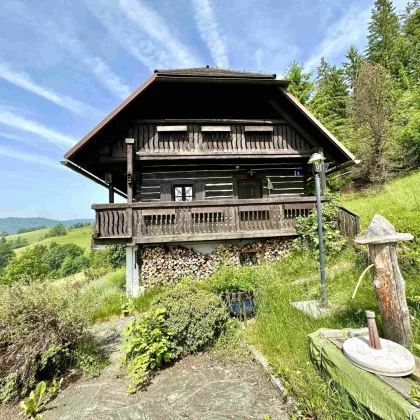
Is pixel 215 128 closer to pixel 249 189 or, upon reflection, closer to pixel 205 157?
pixel 205 157

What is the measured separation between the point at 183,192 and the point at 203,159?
6.41 ft

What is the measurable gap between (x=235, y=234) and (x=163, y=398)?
5768 millimetres

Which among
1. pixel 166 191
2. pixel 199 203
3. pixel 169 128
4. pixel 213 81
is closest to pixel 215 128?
pixel 213 81

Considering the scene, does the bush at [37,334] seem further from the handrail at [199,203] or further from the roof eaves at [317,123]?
the roof eaves at [317,123]

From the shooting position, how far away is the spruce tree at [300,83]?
18859mm

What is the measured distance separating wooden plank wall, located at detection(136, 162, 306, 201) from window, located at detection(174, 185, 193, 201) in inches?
9.7

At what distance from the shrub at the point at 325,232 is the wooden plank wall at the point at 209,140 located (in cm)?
300

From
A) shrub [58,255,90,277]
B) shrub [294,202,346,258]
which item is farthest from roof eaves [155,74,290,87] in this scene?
shrub [58,255,90,277]

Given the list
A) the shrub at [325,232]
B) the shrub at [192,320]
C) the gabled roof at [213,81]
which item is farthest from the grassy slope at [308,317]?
the gabled roof at [213,81]

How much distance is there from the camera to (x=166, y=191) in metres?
10.8

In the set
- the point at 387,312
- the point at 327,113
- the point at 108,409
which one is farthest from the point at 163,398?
the point at 327,113

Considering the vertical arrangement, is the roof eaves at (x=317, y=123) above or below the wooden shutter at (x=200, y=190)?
above

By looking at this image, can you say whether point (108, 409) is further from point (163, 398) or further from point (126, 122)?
point (126, 122)

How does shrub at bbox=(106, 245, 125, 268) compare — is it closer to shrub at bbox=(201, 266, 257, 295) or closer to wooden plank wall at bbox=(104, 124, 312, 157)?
wooden plank wall at bbox=(104, 124, 312, 157)
